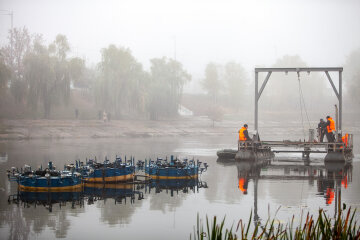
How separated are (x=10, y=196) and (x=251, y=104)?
309ft

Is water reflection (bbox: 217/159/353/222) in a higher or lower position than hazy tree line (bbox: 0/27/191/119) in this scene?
lower

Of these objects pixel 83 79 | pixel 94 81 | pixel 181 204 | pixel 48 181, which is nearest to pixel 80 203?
pixel 48 181

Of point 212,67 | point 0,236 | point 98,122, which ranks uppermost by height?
point 212,67

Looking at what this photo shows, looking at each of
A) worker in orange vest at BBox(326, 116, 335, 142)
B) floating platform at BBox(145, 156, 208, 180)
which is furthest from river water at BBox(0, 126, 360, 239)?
worker in orange vest at BBox(326, 116, 335, 142)

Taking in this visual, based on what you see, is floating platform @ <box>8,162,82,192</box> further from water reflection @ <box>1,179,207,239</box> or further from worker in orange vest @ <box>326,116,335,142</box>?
worker in orange vest @ <box>326,116,335,142</box>

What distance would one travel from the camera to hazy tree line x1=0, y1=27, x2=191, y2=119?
66875 mm

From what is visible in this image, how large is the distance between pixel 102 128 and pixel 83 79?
23.2 meters

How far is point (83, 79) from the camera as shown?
91.5m

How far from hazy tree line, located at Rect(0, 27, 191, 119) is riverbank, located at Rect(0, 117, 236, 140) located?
250 centimetres

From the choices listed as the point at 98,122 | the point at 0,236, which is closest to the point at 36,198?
the point at 0,236

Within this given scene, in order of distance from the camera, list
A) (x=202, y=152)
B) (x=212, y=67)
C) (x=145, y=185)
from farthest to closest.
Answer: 1. (x=212, y=67)
2. (x=202, y=152)
3. (x=145, y=185)

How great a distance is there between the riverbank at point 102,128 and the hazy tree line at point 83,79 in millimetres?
2502

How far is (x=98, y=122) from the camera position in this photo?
238 feet

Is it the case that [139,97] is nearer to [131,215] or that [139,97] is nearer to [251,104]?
[251,104]
